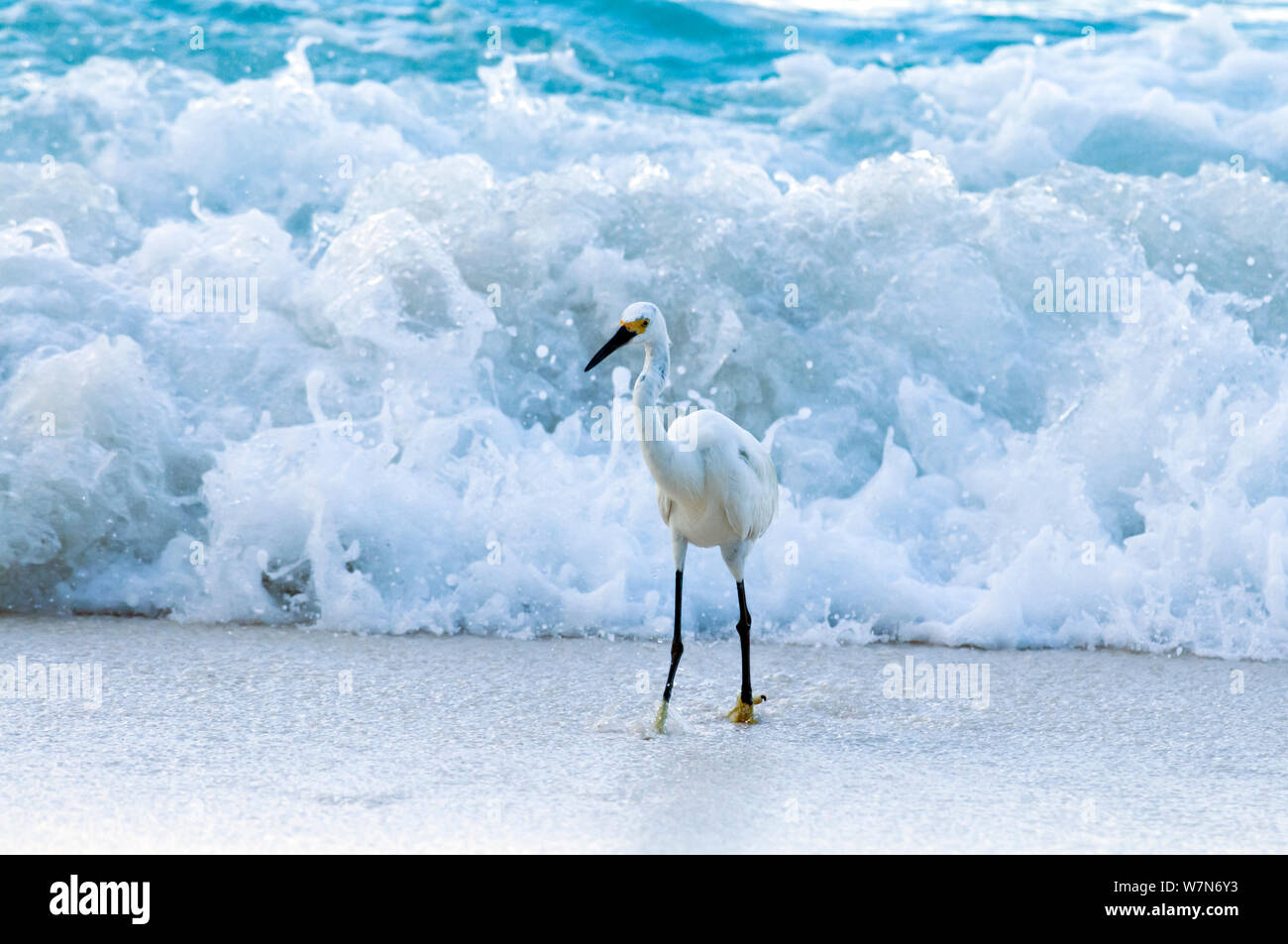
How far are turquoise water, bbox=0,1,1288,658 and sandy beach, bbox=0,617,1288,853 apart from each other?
1.18ft

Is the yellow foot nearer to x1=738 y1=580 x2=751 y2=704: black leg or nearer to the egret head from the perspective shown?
x1=738 y1=580 x2=751 y2=704: black leg

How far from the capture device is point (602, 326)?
615cm

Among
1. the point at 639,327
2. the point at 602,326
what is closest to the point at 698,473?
the point at 639,327

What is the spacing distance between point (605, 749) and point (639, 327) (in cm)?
110

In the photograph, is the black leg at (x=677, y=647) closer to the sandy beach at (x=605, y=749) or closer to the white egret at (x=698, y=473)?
the white egret at (x=698, y=473)

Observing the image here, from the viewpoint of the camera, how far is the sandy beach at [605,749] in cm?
265

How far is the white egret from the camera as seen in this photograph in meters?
3.43

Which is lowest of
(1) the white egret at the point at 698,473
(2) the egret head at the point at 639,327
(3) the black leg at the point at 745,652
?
(3) the black leg at the point at 745,652

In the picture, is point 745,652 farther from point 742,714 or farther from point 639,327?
point 639,327

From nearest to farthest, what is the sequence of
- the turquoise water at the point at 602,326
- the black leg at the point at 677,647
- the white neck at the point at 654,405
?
the white neck at the point at 654,405
the black leg at the point at 677,647
the turquoise water at the point at 602,326

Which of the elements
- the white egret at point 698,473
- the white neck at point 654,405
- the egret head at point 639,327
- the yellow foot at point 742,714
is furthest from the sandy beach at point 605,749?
the egret head at point 639,327

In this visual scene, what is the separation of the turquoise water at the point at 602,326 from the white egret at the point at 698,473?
89 centimetres

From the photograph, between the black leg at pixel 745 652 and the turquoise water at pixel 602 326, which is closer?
the black leg at pixel 745 652
